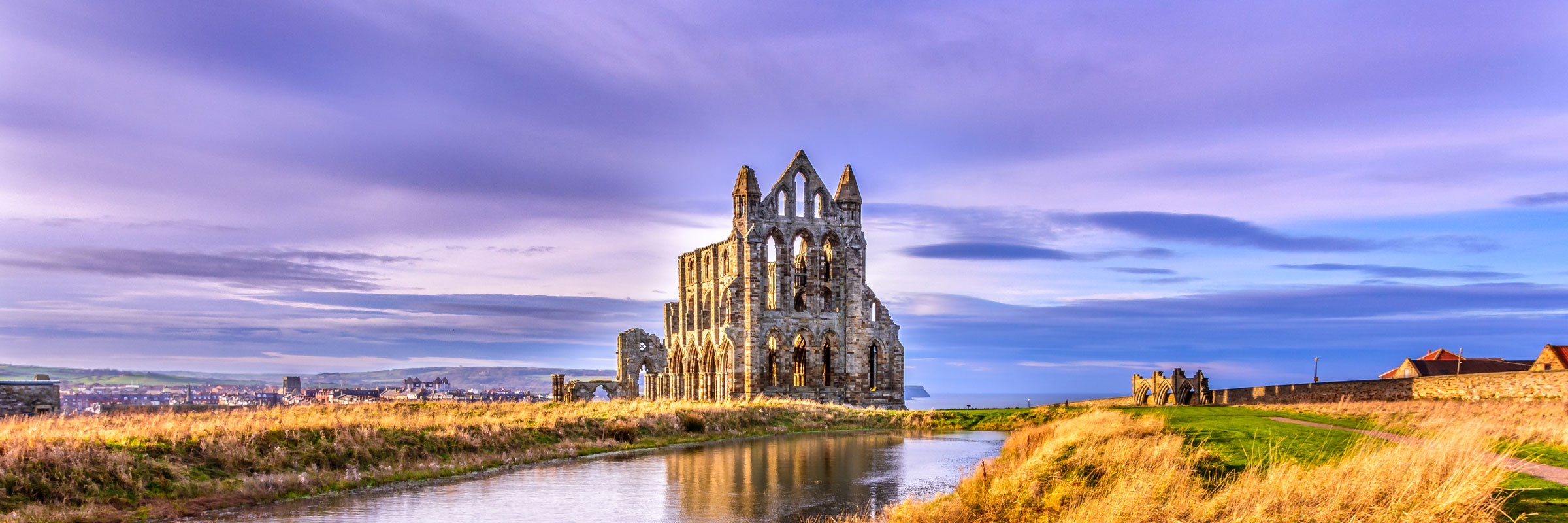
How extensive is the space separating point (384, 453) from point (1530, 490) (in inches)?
894

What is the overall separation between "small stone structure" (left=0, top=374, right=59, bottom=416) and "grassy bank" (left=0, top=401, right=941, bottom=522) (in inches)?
186

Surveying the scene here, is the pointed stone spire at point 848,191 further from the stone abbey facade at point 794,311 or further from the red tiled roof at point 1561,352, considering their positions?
the red tiled roof at point 1561,352

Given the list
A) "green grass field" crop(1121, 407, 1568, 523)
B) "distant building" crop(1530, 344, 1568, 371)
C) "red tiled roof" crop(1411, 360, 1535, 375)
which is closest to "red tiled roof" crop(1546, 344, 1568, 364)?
"distant building" crop(1530, 344, 1568, 371)

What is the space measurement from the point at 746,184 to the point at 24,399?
42.5m

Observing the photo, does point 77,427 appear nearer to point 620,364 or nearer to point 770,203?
point 770,203

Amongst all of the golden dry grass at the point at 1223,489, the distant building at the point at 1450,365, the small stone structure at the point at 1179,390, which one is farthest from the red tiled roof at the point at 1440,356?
the golden dry grass at the point at 1223,489

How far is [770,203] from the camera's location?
223 ft

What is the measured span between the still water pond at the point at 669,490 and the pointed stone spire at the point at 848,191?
3798cm

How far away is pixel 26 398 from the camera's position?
31.1 m

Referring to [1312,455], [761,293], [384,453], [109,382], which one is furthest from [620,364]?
[109,382]

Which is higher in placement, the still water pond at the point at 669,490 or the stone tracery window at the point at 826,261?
Result: the stone tracery window at the point at 826,261

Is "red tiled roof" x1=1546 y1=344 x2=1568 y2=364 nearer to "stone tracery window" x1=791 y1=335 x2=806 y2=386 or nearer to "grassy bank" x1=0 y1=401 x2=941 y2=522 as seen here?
"stone tracery window" x1=791 y1=335 x2=806 y2=386

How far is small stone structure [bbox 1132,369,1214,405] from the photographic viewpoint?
48719 millimetres

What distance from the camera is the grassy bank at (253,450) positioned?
56.3 feet
